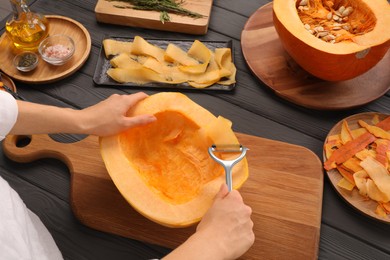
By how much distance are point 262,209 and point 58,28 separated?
2.88 feet

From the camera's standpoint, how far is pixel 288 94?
1.18 meters

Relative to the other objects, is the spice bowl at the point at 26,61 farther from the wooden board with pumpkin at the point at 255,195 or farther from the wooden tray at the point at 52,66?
the wooden board with pumpkin at the point at 255,195

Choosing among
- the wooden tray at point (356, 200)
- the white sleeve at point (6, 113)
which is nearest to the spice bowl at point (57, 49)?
the white sleeve at point (6, 113)

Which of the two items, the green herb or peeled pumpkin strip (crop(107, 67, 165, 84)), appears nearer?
peeled pumpkin strip (crop(107, 67, 165, 84))

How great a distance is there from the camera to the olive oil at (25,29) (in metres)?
1.27

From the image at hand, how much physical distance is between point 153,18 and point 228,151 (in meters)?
0.65

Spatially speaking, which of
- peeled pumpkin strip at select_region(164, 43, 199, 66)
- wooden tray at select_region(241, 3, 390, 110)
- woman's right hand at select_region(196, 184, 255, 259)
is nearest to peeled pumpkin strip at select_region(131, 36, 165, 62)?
peeled pumpkin strip at select_region(164, 43, 199, 66)

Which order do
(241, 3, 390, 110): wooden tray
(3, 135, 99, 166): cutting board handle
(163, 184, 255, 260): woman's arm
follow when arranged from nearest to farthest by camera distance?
(163, 184, 255, 260): woman's arm, (3, 135, 99, 166): cutting board handle, (241, 3, 390, 110): wooden tray

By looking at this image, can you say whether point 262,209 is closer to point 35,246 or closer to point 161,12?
point 35,246

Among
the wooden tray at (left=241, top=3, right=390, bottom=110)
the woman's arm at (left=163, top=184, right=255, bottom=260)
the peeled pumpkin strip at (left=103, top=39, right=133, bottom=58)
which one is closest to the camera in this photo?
the woman's arm at (left=163, top=184, right=255, bottom=260)

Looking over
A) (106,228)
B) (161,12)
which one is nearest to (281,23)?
(161,12)

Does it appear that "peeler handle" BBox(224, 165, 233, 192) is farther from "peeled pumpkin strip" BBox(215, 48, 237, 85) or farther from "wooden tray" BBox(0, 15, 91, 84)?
"wooden tray" BBox(0, 15, 91, 84)

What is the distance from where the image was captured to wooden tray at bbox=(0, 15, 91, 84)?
4.04 ft

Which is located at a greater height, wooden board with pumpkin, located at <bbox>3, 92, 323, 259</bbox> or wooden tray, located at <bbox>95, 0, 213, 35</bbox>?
wooden tray, located at <bbox>95, 0, 213, 35</bbox>
